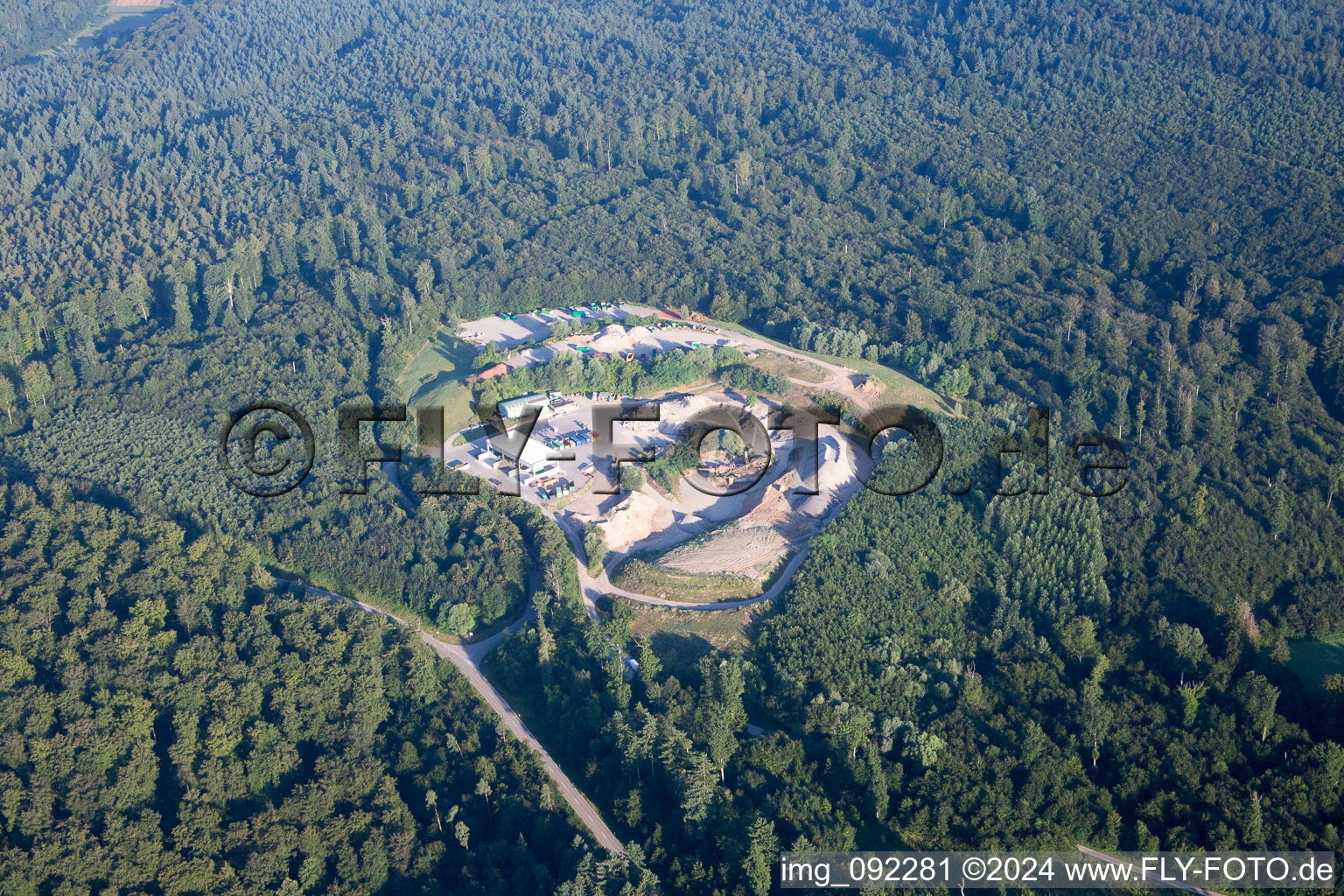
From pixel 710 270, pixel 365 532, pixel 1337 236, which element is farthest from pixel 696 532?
pixel 1337 236

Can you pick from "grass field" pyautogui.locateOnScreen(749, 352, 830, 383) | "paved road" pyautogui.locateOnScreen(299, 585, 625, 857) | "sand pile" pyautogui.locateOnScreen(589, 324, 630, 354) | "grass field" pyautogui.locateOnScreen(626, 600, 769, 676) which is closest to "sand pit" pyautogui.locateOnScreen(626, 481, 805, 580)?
"grass field" pyautogui.locateOnScreen(626, 600, 769, 676)

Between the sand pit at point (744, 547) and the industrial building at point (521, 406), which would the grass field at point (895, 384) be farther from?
the industrial building at point (521, 406)

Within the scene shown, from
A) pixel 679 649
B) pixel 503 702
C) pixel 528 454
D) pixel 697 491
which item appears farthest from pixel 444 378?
pixel 679 649

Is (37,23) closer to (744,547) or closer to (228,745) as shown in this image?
(228,745)

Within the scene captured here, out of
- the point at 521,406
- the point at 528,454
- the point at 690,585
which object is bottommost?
the point at 690,585

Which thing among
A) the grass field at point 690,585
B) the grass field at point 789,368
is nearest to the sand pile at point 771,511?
the grass field at point 690,585

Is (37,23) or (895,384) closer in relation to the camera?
(895,384)

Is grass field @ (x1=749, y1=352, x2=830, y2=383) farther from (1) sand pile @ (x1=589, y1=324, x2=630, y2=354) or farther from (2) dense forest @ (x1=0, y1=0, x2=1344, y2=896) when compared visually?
(1) sand pile @ (x1=589, y1=324, x2=630, y2=354)
